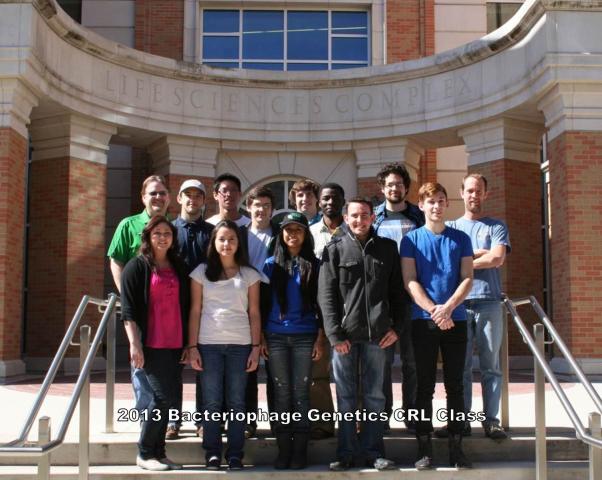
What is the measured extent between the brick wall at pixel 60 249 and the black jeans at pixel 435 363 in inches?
311

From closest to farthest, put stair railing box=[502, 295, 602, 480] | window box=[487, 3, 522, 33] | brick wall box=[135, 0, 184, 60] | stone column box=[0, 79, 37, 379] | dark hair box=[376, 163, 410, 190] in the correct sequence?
1. stair railing box=[502, 295, 602, 480]
2. dark hair box=[376, 163, 410, 190]
3. stone column box=[0, 79, 37, 379]
4. brick wall box=[135, 0, 184, 60]
5. window box=[487, 3, 522, 33]

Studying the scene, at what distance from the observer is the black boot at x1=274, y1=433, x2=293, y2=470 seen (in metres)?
5.12

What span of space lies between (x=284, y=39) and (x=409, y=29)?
8.58 feet

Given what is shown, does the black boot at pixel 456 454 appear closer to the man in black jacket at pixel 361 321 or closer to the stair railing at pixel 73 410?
the man in black jacket at pixel 361 321

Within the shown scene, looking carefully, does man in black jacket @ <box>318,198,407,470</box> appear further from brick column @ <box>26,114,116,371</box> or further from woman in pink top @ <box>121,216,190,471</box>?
brick column @ <box>26,114,116,371</box>

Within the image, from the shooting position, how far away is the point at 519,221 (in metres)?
12.0

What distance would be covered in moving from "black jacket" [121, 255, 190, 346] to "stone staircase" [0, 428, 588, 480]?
0.90 metres

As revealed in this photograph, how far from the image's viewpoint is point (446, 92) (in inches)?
488

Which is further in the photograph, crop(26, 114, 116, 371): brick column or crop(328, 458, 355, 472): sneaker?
crop(26, 114, 116, 371): brick column

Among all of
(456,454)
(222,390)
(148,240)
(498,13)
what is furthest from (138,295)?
(498,13)

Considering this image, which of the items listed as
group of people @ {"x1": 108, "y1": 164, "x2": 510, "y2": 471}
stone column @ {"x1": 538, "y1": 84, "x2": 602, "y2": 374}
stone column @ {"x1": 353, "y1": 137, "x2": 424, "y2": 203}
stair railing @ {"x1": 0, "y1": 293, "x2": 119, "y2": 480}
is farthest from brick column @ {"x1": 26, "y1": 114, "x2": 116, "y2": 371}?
stone column @ {"x1": 538, "y1": 84, "x2": 602, "y2": 374}

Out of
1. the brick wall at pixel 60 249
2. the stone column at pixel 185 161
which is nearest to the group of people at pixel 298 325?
the brick wall at pixel 60 249

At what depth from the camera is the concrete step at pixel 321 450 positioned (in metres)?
5.39

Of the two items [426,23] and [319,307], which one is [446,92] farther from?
[319,307]
